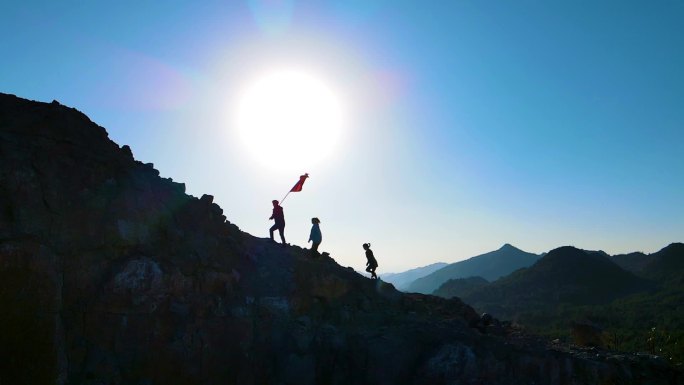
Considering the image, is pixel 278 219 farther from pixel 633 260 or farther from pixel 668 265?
pixel 633 260

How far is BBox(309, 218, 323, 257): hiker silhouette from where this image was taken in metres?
16.0

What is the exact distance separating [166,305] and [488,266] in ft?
414

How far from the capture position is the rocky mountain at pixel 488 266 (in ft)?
397

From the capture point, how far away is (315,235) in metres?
16.0

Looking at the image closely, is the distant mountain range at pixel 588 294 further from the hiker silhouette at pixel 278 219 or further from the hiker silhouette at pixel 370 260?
the hiker silhouette at pixel 278 219

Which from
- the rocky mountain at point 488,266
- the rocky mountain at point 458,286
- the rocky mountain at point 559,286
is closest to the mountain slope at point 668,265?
the rocky mountain at point 559,286

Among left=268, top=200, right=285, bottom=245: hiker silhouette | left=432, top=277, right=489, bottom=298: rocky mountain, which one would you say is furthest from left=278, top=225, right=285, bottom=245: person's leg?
left=432, top=277, right=489, bottom=298: rocky mountain

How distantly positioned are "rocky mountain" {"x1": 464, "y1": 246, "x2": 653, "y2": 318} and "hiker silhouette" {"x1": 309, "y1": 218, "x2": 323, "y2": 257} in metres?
40.1

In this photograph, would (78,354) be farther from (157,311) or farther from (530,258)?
(530,258)

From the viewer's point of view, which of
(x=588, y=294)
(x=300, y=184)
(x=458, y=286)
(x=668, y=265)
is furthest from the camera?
(x=458, y=286)

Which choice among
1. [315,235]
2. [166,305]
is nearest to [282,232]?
[315,235]

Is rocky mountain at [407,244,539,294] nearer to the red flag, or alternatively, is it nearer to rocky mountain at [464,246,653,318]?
rocky mountain at [464,246,653,318]

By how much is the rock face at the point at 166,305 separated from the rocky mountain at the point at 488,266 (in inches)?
4295

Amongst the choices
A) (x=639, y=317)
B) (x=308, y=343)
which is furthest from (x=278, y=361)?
(x=639, y=317)
